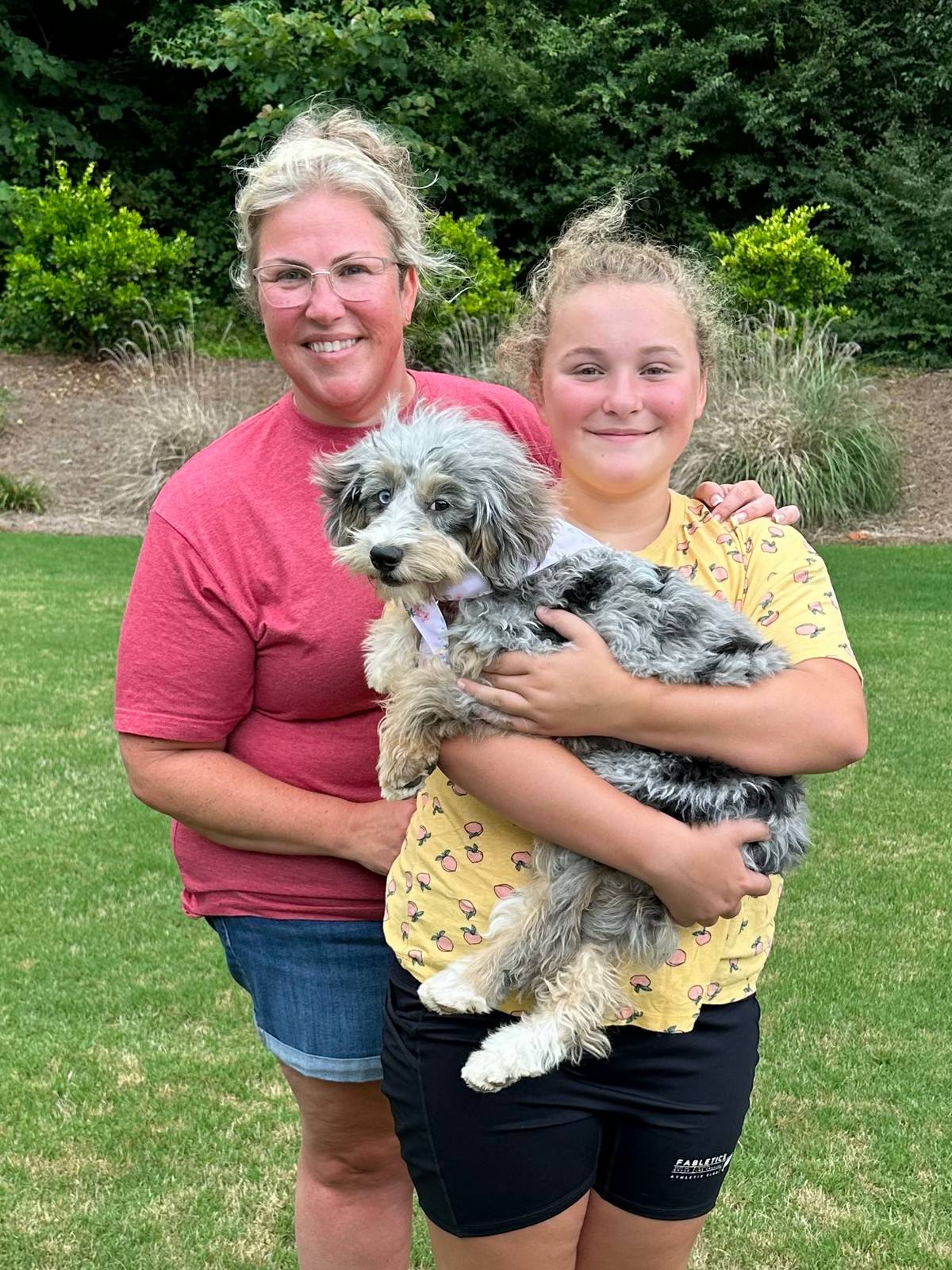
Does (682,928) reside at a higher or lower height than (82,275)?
higher

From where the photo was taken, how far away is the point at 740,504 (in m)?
2.59

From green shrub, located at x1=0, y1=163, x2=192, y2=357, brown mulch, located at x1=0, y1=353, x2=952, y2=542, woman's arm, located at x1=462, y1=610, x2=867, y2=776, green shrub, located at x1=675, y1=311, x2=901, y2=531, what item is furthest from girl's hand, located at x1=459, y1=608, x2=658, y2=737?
green shrub, located at x1=0, y1=163, x2=192, y2=357

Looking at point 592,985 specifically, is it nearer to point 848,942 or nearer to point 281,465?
point 281,465

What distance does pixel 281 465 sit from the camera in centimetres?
275

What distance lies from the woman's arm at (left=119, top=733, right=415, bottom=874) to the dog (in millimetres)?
212

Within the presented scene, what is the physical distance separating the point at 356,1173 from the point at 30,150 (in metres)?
21.7

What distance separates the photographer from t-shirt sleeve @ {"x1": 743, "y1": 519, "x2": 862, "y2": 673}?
2.34 meters

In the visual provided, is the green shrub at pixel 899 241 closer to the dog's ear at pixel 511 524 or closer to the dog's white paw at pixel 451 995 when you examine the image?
the dog's ear at pixel 511 524

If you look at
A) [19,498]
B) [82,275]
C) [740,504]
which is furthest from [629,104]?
[740,504]

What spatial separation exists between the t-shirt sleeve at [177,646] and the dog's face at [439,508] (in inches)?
13.3

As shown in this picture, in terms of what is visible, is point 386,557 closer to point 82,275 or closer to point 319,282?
point 319,282

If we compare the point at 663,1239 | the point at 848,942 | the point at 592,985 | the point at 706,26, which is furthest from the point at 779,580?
the point at 706,26

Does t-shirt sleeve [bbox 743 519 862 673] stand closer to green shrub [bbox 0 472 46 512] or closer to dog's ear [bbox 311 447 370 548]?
dog's ear [bbox 311 447 370 548]

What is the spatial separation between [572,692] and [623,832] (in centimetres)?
26
